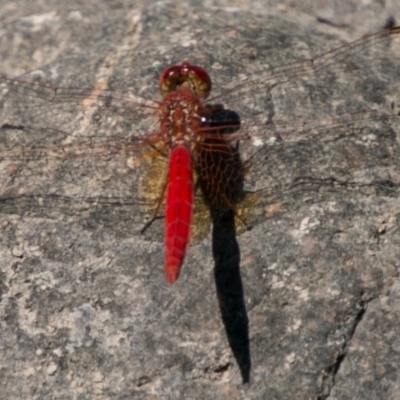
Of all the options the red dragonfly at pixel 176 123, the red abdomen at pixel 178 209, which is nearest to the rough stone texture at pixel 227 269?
the red dragonfly at pixel 176 123

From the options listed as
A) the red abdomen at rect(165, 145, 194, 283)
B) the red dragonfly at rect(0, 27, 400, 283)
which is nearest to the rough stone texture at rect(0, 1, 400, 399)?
the red dragonfly at rect(0, 27, 400, 283)

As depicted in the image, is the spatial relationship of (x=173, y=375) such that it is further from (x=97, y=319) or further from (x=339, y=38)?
(x=339, y=38)

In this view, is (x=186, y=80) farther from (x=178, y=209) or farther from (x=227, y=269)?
(x=227, y=269)

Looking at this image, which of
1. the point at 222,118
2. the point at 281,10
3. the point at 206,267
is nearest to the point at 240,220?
the point at 206,267

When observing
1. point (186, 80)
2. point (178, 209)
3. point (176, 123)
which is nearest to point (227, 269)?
point (178, 209)

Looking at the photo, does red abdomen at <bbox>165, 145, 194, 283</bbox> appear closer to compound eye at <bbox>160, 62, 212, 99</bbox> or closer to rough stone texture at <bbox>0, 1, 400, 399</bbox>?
rough stone texture at <bbox>0, 1, 400, 399</bbox>
